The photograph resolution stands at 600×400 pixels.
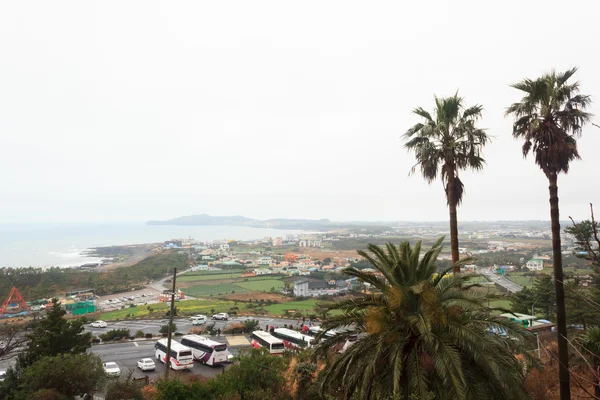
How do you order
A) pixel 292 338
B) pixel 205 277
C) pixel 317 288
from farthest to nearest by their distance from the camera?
pixel 205 277
pixel 317 288
pixel 292 338

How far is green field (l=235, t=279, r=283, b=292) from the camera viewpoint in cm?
8719

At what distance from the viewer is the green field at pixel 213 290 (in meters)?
82.7

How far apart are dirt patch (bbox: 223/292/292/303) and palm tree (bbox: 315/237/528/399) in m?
62.7

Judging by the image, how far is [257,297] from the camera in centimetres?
7375

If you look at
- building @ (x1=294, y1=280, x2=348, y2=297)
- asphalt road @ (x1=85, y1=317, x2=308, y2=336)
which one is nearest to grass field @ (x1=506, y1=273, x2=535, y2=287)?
building @ (x1=294, y1=280, x2=348, y2=297)

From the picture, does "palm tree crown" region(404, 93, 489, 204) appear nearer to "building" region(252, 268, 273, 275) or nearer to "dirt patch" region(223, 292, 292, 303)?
"dirt patch" region(223, 292, 292, 303)

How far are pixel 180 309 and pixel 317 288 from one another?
3257 cm

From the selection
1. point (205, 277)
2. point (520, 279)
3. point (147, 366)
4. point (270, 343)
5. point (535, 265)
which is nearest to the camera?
point (147, 366)

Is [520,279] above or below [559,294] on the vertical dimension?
below

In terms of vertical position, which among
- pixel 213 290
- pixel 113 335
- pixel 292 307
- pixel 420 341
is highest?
pixel 420 341

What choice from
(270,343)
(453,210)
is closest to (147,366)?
(270,343)

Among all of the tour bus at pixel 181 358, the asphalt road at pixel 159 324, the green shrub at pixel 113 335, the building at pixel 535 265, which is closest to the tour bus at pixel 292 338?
the tour bus at pixel 181 358

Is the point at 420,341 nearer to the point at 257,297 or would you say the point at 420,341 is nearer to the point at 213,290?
the point at 257,297

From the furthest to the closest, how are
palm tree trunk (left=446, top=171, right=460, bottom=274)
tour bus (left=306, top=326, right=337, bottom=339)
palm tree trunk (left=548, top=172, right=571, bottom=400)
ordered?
palm tree trunk (left=446, top=171, right=460, bottom=274), palm tree trunk (left=548, top=172, right=571, bottom=400), tour bus (left=306, top=326, right=337, bottom=339)
